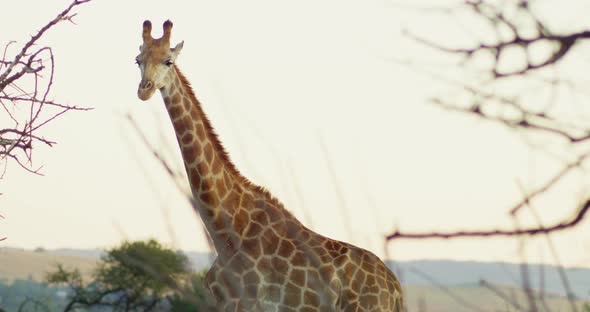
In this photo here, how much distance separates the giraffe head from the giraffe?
11 mm

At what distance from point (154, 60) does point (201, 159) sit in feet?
4.06

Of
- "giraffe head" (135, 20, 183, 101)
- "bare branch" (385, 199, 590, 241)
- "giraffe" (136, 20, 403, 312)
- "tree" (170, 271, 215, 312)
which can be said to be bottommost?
"tree" (170, 271, 215, 312)

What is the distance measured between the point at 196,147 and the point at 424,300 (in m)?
8.11

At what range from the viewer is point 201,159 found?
1106 centimetres

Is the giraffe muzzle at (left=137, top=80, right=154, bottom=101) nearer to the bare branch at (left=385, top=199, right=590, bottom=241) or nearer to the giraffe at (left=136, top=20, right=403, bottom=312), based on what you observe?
the giraffe at (left=136, top=20, right=403, bottom=312)

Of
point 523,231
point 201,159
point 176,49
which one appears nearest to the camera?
point 523,231

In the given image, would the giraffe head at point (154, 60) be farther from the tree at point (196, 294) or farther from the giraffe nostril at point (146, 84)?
the tree at point (196, 294)

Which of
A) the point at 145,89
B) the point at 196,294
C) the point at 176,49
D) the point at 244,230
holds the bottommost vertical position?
the point at 196,294

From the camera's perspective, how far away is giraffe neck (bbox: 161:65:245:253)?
11000 millimetres

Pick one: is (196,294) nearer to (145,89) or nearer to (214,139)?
(145,89)

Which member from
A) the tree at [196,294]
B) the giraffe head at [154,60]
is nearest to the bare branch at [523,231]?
A: the tree at [196,294]

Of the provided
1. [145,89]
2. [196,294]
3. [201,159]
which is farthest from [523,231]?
[201,159]

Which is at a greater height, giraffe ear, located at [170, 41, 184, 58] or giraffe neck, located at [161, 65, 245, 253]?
giraffe ear, located at [170, 41, 184, 58]

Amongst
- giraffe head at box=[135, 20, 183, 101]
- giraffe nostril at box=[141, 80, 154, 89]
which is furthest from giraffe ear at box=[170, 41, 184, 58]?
giraffe nostril at box=[141, 80, 154, 89]
